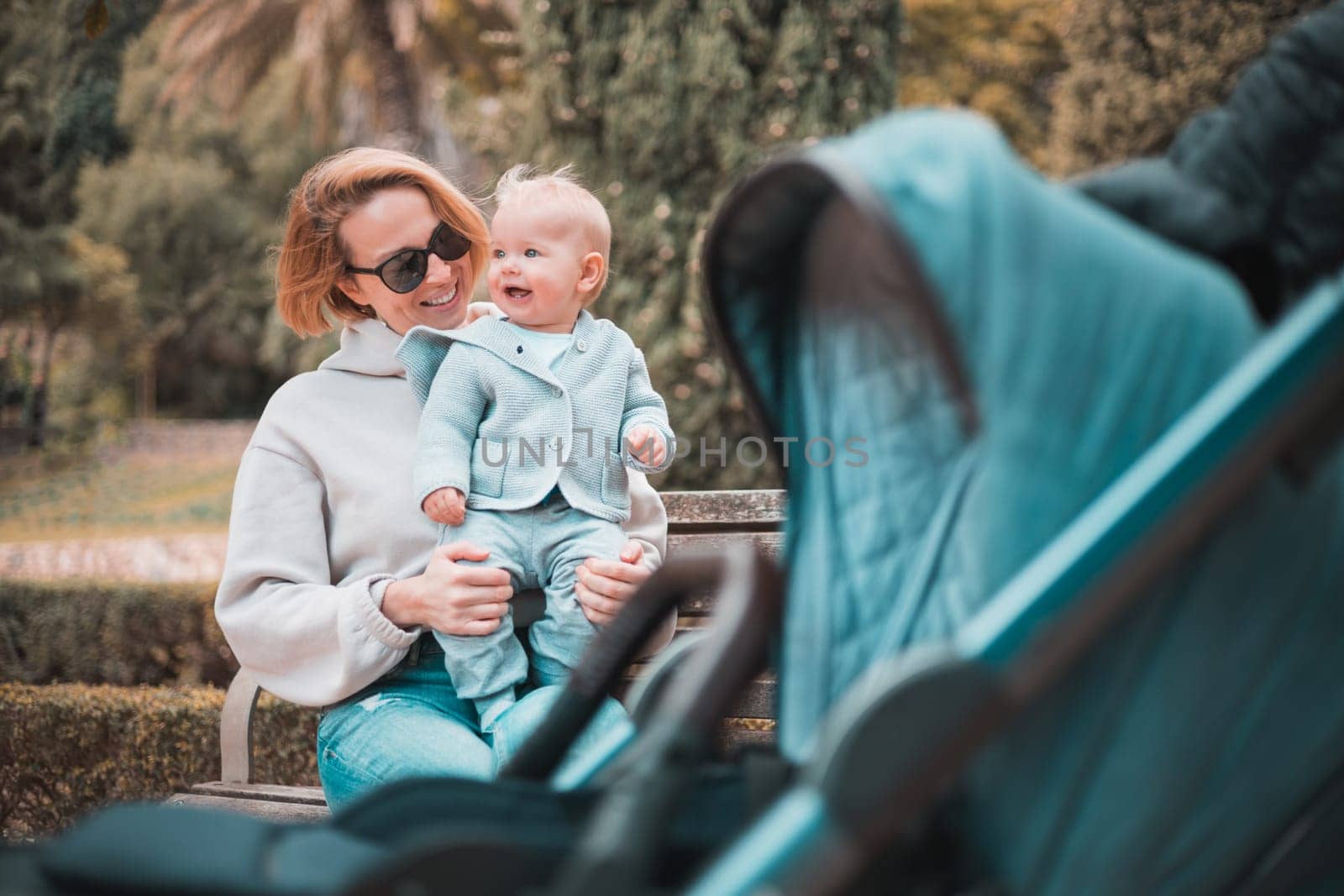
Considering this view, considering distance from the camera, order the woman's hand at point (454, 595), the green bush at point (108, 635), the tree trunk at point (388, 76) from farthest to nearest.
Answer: the tree trunk at point (388, 76), the green bush at point (108, 635), the woman's hand at point (454, 595)

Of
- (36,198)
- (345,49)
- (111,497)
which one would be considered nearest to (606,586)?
(345,49)

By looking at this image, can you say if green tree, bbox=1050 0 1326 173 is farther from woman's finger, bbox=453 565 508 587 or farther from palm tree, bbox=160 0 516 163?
woman's finger, bbox=453 565 508 587

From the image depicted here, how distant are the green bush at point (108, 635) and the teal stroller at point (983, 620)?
5.05 metres

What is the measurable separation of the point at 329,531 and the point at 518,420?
1.38ft

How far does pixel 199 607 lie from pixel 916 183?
18.0ft

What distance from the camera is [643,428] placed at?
2.30 metres

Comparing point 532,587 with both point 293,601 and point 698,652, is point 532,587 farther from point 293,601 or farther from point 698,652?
point 698,652

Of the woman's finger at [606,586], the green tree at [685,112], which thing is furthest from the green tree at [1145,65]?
the woman's finger at [606,586]

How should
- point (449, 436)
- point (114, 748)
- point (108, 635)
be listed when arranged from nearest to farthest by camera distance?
point (449, 436) → point (114, 748) → point (108, 635)

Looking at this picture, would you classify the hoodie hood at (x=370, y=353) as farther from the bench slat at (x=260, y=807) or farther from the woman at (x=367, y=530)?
the bench slat at (x=260, y=807)

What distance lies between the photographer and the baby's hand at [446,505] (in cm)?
215

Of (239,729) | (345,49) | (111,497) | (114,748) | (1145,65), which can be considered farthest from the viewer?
(111,497)

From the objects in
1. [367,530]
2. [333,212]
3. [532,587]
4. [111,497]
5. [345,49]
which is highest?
[333,212]

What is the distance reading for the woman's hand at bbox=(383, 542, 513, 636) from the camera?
207cm
